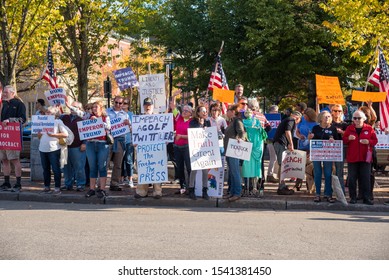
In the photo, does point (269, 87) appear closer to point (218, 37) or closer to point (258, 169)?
point (218, 37)

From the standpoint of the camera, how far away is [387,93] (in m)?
14.9

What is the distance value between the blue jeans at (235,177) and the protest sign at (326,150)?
1.43 metres

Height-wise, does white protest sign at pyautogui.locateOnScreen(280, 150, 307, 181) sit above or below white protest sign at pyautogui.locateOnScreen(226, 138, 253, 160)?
below

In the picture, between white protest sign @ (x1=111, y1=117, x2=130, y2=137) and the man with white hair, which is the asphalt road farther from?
white protest sign @ (x1=111, y1=117, x2=130, y2=137)

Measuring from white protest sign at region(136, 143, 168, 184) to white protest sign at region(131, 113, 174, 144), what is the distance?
155 millimetres

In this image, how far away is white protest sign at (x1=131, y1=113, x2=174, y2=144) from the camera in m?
13.0

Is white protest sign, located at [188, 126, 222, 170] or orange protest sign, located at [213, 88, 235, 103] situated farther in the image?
orange protest sign, located at [213, 88, 235, 103]

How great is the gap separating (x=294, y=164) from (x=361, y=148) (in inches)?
65.7

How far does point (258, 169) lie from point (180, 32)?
3054 cm

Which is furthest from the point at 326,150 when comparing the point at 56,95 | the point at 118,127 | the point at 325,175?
the point at 56,95

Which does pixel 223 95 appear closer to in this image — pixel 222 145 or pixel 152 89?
pixel 152 89

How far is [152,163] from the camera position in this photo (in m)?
13.1

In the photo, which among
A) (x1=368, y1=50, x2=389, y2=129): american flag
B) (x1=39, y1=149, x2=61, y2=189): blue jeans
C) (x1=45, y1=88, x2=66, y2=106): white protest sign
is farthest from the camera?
(x1=45, y1=88, x2=66, y2=106): white protest sign

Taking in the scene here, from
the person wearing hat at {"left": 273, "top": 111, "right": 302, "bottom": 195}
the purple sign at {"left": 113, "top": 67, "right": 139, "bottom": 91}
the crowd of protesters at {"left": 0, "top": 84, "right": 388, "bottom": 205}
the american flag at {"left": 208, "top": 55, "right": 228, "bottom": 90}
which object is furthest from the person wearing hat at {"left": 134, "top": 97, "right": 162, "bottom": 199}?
the american flag at {"left": 208, "top": 55, "right": 228, "bottom": 90}
